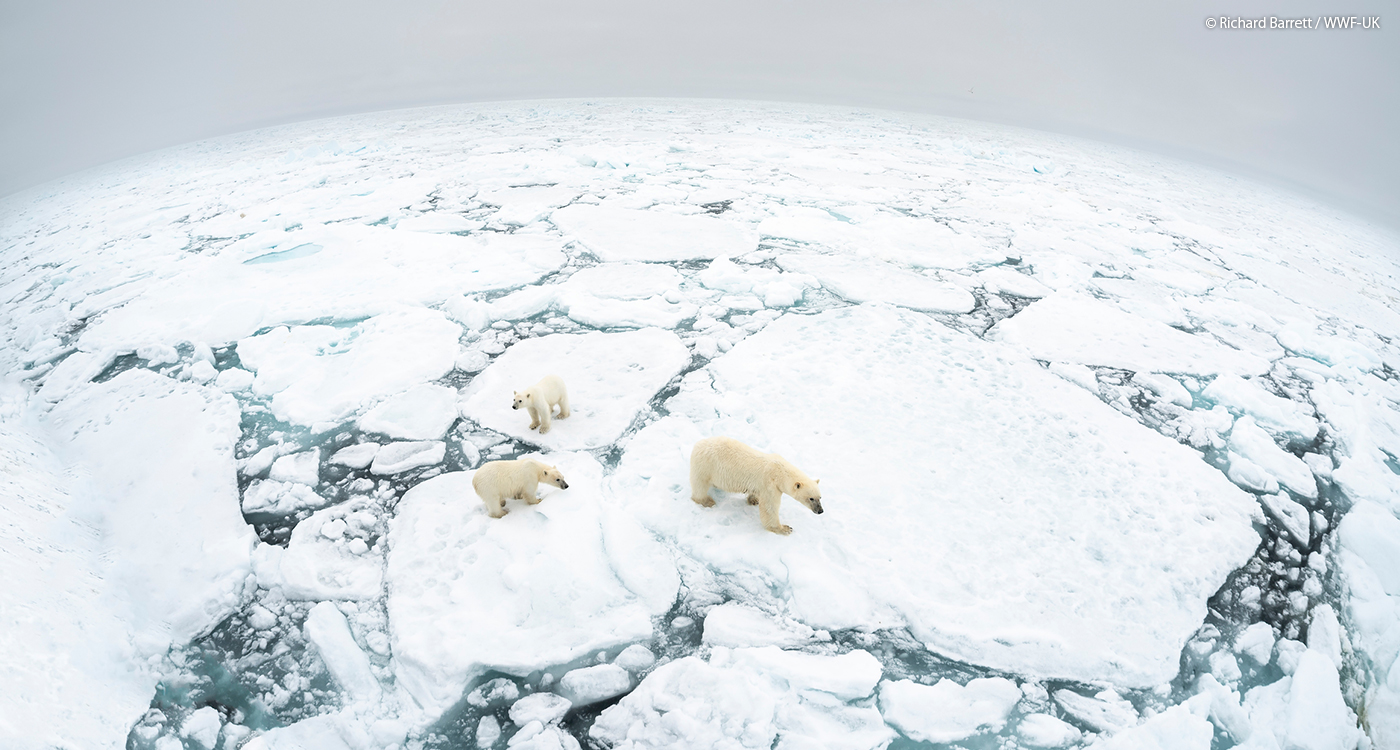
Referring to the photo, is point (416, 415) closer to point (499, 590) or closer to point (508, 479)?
point (508, 479)

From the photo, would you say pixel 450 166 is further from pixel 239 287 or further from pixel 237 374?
pixel 237 374

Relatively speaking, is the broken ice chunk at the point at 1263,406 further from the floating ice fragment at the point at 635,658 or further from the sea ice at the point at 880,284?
the floating ice fragment at the point at 635,658

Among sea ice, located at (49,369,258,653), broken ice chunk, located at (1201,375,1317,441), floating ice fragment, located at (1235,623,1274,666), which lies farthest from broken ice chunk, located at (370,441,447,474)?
broken ice chunk, located at (1201,375,1317,441)

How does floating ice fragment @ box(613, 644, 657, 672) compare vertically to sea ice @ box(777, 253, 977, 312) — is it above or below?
below

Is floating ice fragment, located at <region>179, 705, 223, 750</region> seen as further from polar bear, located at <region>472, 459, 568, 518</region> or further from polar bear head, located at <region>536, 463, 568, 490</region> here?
polar bear head, located at <region>536, 463, 568, 490</region>

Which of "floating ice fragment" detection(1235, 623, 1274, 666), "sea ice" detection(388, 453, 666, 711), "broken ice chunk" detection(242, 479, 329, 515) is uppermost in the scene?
"broken ice chunk" detection(242, 479, 329, 515)

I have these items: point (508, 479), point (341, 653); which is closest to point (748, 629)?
point (508, 479)
